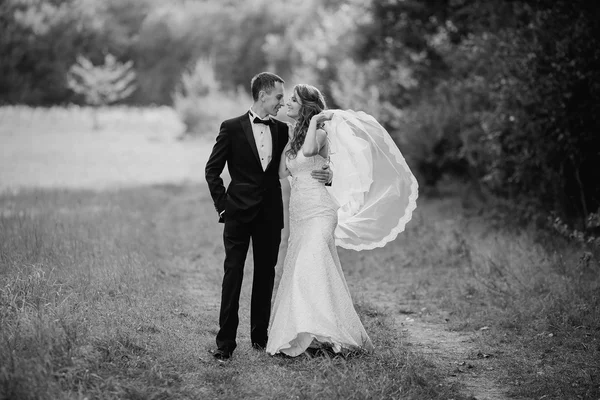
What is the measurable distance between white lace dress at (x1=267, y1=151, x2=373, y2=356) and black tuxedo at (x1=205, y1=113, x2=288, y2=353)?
0.81 ft

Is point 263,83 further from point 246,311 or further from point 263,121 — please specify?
point 246,311

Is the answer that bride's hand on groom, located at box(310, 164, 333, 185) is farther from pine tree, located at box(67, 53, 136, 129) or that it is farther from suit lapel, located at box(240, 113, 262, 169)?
pine tree, located at box(67, 53, 136, 129)

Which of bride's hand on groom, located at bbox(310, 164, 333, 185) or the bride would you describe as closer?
the bride

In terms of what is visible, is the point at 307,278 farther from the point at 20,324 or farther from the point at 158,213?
the point at 158,213

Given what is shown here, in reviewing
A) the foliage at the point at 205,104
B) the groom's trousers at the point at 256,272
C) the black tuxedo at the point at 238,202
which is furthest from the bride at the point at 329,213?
the foliage at the point at 205,104

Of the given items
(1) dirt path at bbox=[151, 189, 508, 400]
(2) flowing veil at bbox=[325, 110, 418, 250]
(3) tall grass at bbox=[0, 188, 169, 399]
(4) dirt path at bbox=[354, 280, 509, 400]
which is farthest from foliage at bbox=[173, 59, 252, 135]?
(2) flowing veil at bbox=[325, 110, 418, 250]

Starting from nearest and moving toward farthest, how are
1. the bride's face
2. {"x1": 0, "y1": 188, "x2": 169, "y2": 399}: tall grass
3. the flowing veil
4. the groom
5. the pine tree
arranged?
1. {"x1": 0, "y1": 188, "x2": 169, "y2": 399}: tall grass
2. the groom
3. the bride's face
4. the flowing veil
5. the pine tree

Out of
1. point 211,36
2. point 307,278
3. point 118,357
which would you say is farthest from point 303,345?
point 211,36

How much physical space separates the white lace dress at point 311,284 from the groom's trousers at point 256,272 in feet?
0.45

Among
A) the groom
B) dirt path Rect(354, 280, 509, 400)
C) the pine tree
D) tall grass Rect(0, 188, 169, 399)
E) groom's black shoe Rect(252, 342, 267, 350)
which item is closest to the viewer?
tall grass Rect(0, 188, 169, 399)

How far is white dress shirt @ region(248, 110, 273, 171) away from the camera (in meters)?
5.57

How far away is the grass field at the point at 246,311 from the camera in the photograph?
4.88 metres

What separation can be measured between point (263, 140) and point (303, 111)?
44 centimetres

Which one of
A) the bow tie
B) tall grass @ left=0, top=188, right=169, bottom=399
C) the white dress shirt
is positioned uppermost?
the bow tie
